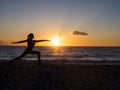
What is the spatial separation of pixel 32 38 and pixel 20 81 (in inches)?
209

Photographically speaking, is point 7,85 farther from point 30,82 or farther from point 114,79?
point 114,79

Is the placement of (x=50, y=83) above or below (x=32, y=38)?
below

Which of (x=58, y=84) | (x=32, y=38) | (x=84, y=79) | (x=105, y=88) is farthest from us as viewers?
(x=32, y=38)

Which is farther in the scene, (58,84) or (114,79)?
(114,79)

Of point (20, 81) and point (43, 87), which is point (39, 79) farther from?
point (43, 87)

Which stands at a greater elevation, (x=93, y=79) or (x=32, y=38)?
(x=32, y=38)

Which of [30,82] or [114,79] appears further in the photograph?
[114,79]

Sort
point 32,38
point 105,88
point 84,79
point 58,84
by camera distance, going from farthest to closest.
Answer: point 32,38 < point 84,79 < point 58,84 < point 105,88

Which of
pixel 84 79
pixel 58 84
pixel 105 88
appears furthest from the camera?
pixel 84 79

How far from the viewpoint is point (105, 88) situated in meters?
12.3

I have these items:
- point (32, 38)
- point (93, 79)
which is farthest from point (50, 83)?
point (32, 38)

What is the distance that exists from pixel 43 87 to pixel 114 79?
458 cm

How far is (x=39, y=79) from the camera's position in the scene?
14617 mm

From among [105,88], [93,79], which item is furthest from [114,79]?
[105,88]
